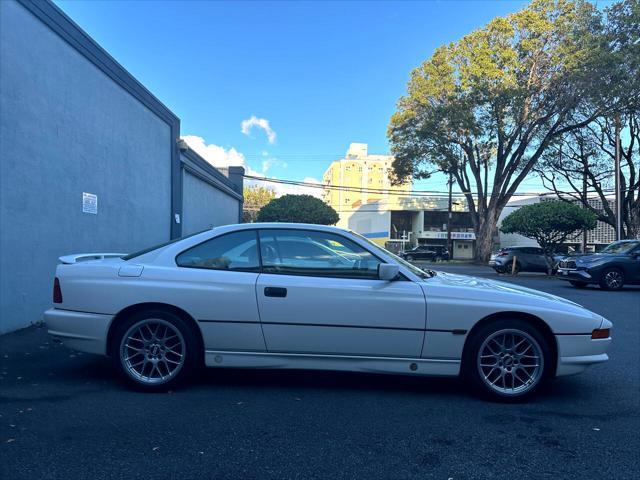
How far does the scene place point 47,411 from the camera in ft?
11.2

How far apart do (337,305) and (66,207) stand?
540 cm

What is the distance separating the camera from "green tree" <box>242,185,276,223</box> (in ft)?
198

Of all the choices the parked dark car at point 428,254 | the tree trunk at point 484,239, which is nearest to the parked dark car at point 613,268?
the tree trunk at point 484,239

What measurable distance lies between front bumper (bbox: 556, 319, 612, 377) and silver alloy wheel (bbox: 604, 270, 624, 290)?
11.2m

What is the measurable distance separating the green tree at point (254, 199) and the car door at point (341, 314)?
54.8m

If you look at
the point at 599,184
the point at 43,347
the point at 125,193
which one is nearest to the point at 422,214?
the point at 599,184

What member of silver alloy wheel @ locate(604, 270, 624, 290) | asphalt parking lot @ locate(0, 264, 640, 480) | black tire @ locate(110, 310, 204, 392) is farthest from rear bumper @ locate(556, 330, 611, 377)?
silver alloy wheel @ locate(604, 270, 624, 290)

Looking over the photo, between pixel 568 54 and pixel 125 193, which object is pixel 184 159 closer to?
pixel 125 193

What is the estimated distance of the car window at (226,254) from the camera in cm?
399

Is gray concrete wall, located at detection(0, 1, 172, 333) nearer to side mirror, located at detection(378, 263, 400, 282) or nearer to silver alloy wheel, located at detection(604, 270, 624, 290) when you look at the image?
side mirror, located at detection(378, 263, 400, 282)

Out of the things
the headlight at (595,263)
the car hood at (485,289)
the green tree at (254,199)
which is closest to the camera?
the car hood at (485,289)

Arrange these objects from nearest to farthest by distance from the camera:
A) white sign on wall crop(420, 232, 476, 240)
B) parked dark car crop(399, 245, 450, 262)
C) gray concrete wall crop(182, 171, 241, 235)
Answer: gray concrete wall crop(182, 171, 241, 235), parked dark car crop(399, 245, 450, 262), white sign on wall crop(420, 232, 476, 240)

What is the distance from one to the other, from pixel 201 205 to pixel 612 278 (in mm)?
13346

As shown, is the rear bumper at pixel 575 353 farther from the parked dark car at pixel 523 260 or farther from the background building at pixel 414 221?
the background building at pixel 414 221
